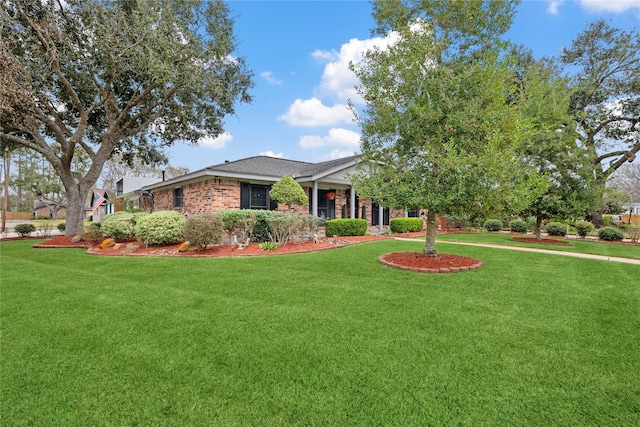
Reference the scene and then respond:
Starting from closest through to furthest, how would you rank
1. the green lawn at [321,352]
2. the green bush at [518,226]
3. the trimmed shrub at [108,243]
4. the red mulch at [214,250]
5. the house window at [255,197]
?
the green lawn at [321,352] → the red mulch at [214,250] → the trimmed shrub at [108,243] → the house window at [255,197] → the green bush at [518,226]

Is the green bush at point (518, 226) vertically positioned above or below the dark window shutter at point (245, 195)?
below

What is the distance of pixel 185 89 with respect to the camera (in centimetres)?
1382

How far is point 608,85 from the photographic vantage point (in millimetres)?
17688

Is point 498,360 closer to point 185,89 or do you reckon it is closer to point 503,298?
point 503,298

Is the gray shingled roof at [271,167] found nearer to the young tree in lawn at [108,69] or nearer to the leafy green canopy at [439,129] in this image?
the young tree in lawn at [108,69]

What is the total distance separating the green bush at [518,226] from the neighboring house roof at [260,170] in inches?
412

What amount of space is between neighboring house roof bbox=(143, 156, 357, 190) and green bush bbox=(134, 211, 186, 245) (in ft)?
9.66

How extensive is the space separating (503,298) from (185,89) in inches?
586

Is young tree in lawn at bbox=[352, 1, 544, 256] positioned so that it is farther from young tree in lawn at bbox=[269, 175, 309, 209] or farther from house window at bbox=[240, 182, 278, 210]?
house window at bbox=[240, 182, 278, 210]

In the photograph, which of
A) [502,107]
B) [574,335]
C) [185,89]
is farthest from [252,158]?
[574,335]

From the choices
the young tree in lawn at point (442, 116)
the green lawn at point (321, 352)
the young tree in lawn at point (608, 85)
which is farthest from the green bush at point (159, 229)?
the young tree in lawn at point (608, 85)

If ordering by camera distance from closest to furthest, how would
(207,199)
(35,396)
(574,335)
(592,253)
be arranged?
(35,396) → (574,335) → (592,253) → (207,199)

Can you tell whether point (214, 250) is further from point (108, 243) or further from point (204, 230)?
point (108, 243)

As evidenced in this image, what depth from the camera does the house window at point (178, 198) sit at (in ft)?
49.8
